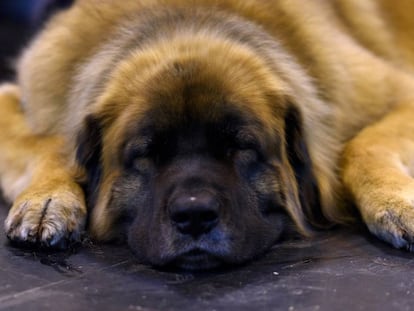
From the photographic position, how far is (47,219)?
170 centimetres

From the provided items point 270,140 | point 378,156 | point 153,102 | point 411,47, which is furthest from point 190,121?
point 411,47

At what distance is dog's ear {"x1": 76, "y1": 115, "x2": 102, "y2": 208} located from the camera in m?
1.79

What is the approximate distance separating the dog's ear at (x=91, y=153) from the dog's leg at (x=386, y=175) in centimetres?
63

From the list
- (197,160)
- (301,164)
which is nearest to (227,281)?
(197,160)

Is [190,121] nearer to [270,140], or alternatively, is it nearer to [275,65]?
[270,140]

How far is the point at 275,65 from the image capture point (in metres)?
1.83

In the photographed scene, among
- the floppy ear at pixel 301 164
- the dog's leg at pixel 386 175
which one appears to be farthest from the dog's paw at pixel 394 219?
the floppy ear at pixel 301 164

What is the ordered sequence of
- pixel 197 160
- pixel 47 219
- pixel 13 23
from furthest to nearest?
pixel 13 23 → pixel 47 219 → pixel 197 160

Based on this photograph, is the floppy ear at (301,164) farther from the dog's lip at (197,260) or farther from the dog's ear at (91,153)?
the dog's ear at (91,153)

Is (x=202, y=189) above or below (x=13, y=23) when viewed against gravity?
below

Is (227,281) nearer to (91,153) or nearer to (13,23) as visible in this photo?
(91,153)

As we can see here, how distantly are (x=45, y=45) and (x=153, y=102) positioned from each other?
0.67m

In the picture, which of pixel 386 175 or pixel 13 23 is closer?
pixel 386 175

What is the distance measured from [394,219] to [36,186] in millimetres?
878
